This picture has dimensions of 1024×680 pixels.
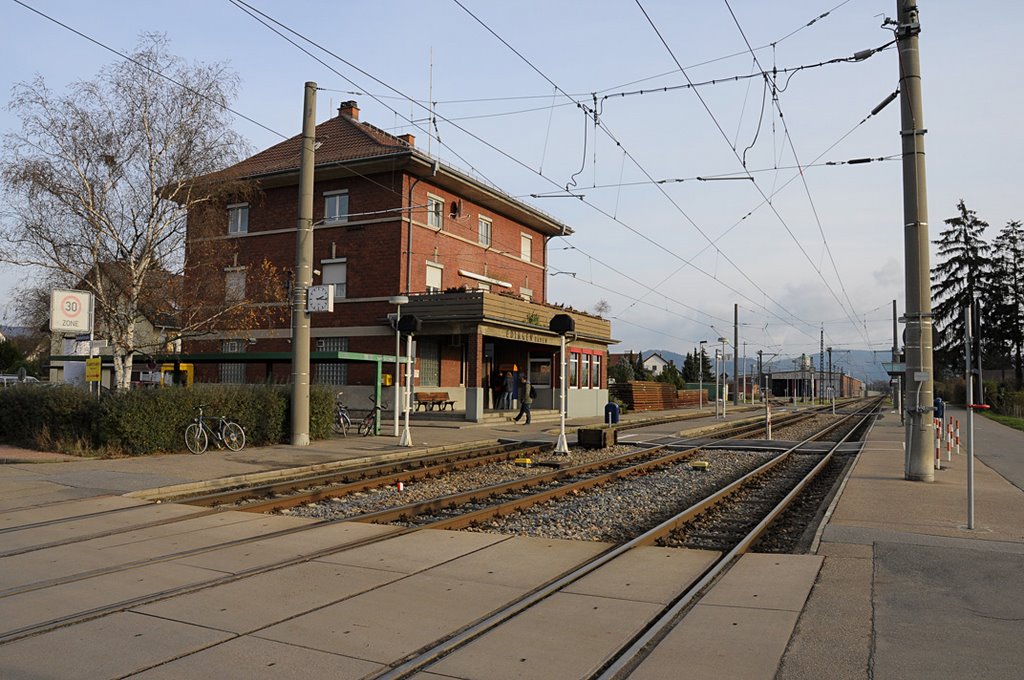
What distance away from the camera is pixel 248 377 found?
3484cm

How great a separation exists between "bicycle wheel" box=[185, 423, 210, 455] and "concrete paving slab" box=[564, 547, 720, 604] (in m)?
11.5

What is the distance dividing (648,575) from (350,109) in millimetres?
34373

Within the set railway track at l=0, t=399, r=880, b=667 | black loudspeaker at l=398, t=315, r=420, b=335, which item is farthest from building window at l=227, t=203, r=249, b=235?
railway track at l=0, t=399, r=880, b=667

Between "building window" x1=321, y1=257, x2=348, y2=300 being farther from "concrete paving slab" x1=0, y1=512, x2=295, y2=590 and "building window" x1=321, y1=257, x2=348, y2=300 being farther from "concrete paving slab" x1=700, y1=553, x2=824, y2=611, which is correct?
"concrete paving slab" x1=700, y1=553, x2=824, y2=611

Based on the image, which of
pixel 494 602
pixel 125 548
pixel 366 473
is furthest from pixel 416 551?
pixel 366 473

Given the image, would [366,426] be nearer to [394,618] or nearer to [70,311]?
[70,311]

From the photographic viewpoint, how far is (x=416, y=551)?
7746 millimetres

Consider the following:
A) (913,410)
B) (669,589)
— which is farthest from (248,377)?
(669,589)

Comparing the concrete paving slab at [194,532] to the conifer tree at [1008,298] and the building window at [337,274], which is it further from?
the conifer tree at [1008,298]

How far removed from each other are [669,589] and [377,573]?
2465 mm

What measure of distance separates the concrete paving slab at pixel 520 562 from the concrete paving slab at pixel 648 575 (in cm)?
37

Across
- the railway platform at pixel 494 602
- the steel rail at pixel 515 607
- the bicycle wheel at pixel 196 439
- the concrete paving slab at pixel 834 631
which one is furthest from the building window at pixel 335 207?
the concrete paving slab at pixel 834 631

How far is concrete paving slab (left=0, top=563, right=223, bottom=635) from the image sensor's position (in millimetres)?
5430

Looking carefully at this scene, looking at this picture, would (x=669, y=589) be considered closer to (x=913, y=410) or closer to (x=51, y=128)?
(x=913, y=410)
